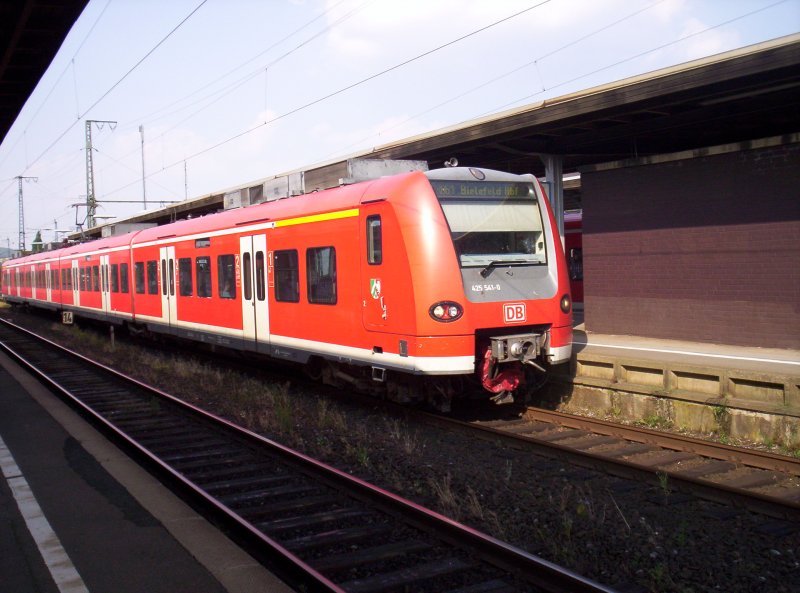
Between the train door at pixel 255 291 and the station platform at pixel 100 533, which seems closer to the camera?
the station platform at pixel 100 533

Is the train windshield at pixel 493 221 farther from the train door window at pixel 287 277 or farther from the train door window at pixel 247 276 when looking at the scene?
the train door window at pixel 247 276

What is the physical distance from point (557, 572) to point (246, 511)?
276 cm

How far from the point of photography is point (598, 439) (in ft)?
→ 26.6

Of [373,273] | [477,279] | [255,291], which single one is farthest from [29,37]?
[477,279]

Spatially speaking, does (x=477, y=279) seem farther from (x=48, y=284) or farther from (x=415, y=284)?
(x=48, y=284)

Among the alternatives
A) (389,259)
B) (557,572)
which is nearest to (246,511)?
(557,572)

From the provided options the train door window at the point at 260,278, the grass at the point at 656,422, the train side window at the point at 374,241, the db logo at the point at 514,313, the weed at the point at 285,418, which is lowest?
the grass at the point at 656,422

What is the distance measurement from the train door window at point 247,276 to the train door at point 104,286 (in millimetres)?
10396

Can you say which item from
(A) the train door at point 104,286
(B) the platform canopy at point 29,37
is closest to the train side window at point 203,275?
(B) the platform canopy at point 29,37

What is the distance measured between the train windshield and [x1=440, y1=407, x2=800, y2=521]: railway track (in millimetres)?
1982

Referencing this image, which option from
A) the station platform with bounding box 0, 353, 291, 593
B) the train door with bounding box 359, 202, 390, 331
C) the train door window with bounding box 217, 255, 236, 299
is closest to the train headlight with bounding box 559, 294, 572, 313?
the train door with bounding box 359, 202, 390, 331

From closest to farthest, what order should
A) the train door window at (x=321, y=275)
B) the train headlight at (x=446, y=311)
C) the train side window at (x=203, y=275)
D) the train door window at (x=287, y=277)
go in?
the train headlight at (x=446, y=311) < the train door window at (x=321, y=275) < the train door window at (x=287, y=277) < the train side window at (x=203, y=275)

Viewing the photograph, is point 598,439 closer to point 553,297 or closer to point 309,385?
point 553,297

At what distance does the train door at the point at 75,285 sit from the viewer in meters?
24.6
